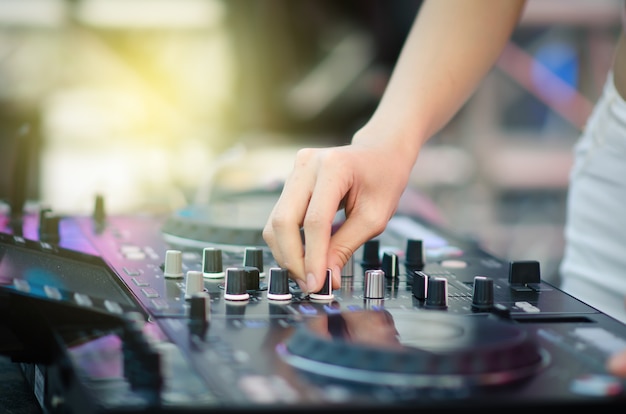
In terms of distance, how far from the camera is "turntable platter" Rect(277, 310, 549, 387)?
51 centimetres

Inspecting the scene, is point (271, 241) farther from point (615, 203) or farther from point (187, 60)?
point (187, 60)

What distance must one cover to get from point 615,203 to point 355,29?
2.05 metres

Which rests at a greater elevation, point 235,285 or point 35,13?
point 35,13

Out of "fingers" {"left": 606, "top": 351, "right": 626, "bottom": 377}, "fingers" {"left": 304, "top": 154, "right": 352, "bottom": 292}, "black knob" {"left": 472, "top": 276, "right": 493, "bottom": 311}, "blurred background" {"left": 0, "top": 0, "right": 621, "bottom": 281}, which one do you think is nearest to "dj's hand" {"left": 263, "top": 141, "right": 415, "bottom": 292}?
"fingers" {"left": 304, "top": 154, "right": 352, "bottom": 292}

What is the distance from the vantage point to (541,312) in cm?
73

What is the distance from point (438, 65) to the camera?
1.07 m

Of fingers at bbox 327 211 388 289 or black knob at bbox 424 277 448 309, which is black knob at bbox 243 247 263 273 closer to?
fingers at bbox 327 211 388 289

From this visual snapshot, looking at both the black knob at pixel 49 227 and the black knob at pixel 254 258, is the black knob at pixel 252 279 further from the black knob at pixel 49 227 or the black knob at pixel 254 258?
the black knob at pixel 49 227

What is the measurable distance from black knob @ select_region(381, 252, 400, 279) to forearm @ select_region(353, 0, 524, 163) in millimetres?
124

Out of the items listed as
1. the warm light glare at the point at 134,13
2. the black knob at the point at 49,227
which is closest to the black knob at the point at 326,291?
the black knob at the point at 49,227

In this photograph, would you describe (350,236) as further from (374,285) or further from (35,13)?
(35,13)

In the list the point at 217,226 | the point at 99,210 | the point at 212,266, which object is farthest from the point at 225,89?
the point at 212,266

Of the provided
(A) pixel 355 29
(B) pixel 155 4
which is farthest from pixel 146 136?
(A) pixel 355 29

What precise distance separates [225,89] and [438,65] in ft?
6.78
